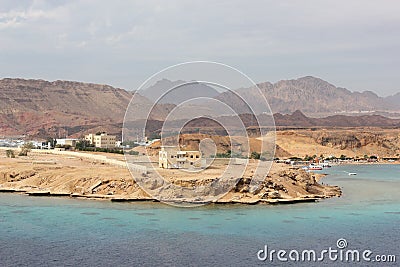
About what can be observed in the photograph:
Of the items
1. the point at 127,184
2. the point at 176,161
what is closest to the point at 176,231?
the point at 127,184

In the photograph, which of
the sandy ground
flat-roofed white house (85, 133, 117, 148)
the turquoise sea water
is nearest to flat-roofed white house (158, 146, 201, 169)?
the sandy ground

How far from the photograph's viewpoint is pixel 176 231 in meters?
37.8

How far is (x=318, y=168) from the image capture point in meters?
107

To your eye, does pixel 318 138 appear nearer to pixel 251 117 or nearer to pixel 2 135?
pixel 251 117

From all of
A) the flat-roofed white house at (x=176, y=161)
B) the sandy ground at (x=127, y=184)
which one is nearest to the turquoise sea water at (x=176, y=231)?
the sandy ground at (x=127, y=184)

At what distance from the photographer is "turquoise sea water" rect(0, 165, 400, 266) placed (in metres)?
30.9

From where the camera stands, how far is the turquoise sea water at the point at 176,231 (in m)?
30.9

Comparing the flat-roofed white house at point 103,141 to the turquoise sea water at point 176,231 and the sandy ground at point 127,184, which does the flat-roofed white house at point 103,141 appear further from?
the turquoise sea water at point 176,231

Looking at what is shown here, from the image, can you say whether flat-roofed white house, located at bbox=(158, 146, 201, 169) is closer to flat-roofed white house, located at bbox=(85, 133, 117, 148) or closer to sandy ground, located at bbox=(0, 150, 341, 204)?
sandy ground, located at bbox=(0, 150, 341, 204)

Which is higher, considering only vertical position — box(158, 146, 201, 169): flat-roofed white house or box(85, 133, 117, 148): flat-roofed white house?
box(85, 133, 117, 148): flat-roofed white house

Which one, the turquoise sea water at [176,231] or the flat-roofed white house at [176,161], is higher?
the flat-roofed white house at [176,161]

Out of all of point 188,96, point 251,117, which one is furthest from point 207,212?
point 251,117

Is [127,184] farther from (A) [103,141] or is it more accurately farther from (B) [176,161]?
(A) [103,141]

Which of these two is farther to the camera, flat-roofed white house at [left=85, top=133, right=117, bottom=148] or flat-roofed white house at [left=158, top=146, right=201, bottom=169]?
flat-roofed white house at [left=85, top=133, right=117, bottom=148]
